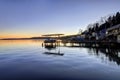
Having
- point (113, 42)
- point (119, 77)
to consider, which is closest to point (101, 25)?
point (113, 42)

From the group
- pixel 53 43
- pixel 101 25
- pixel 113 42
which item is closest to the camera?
pixel 113 42

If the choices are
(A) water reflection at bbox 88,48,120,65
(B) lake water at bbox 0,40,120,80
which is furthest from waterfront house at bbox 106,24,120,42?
(B) lake water at bbox 0,40,120,80

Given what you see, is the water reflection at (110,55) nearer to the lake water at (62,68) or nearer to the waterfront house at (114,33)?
the lake water at (62,68)

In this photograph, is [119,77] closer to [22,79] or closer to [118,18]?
[22,79]

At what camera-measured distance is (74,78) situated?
1742 centimetres

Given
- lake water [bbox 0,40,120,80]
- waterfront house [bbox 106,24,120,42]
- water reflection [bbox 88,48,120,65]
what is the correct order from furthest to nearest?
waterfront house [bbox 106,24,120,42] < water reflection [bbox 88,48,120,65] < lake water [bbox 0,40,120,80]

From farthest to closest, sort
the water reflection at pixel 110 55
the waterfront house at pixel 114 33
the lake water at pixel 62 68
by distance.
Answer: the waterfront house at pixel 114 33, the water reflection at pixel 110 55, the lake water at pixel 62 68

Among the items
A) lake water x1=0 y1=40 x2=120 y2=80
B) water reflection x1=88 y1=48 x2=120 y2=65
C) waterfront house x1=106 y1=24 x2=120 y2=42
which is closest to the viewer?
lake water x1=0 y1=40 x2=120 y2=80

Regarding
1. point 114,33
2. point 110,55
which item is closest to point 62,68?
point 110,55

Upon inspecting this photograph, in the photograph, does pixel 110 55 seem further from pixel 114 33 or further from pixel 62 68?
pixel 114 33

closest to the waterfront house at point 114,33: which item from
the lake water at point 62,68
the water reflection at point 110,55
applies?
the water reflection at point 110,55

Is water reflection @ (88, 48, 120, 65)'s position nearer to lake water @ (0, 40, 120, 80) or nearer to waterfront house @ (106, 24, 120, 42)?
lake water @ (0, 40, 120, 80)

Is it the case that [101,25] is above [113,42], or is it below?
above

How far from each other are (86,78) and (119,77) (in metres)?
3.50
